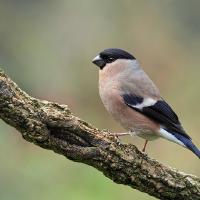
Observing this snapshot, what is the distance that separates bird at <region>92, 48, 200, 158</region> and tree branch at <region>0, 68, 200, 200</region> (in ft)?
1.78

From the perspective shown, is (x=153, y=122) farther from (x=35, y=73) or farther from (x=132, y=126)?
(x=35, y=73)

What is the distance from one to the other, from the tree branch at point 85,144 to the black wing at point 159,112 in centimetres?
63

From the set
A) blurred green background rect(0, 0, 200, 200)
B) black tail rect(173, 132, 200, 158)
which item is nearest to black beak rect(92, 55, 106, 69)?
black tail rect(173, 132, 200, 158)

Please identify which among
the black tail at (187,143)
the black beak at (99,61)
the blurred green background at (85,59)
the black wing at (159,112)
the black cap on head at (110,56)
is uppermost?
the blurred green background at (85,59)

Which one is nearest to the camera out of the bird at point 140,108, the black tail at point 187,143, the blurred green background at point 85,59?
the black tail at point 187,143

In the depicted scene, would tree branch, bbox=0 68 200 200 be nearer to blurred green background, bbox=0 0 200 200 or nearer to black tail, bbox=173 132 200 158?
black tail, bbox=173 132 200 158

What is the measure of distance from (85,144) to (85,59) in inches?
292

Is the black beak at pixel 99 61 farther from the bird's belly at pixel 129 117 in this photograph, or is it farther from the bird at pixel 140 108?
the bird's belly at pixel 129 117

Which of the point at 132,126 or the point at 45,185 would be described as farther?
the point at 45,185

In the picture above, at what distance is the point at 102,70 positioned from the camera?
6562 millimetres

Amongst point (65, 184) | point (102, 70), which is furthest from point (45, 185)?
point (102, 70)

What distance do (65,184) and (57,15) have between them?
5642 millimetres

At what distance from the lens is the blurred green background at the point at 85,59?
30.2 feet

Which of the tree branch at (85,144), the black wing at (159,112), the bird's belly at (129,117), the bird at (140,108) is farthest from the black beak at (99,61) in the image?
the tree branch at (85,144)
